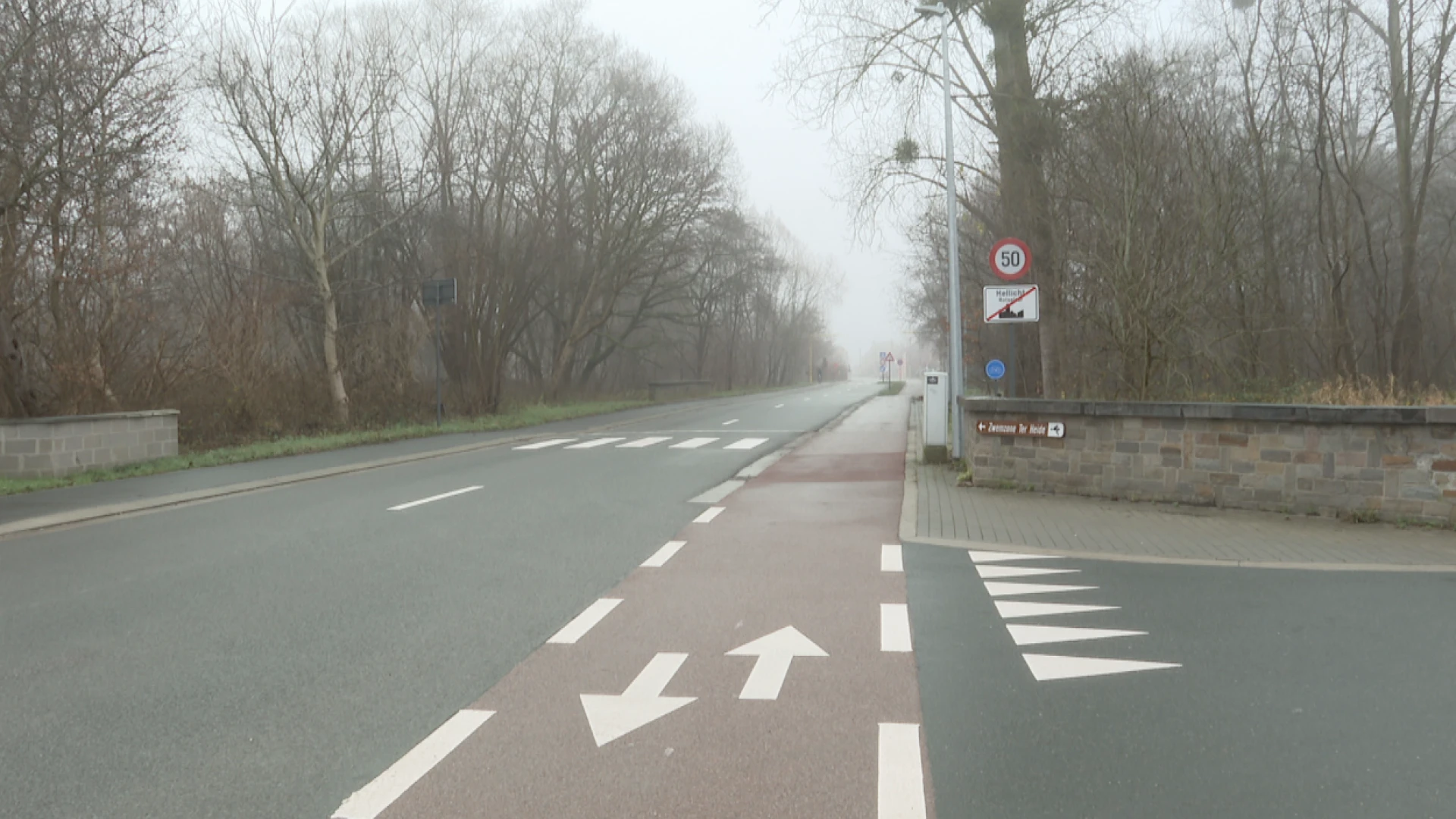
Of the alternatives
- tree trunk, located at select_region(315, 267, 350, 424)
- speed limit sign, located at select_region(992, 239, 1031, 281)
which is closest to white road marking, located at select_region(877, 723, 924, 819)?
speed limit sign, located at select_region(992, 239, 1031, 281)

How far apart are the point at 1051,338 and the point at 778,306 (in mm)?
73426

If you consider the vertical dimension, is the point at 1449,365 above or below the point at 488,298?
below

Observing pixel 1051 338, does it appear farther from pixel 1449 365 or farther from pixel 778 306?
pixel 778 306

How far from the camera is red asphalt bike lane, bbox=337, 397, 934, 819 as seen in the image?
10.9ft

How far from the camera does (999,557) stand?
25.9 ft

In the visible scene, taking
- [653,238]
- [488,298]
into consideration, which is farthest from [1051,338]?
[653,238]

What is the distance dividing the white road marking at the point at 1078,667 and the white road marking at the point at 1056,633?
32 centimetres

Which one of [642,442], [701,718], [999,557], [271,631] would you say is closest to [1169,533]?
[999,557]

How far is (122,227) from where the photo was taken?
17781 millimetres

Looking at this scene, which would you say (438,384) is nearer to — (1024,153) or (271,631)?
(1024,153)

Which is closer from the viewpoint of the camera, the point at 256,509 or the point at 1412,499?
the point at 1412,499

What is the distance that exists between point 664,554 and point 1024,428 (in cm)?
544

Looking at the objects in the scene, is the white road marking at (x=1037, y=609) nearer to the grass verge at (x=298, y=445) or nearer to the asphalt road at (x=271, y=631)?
the asphalt road at (x=271, y=631)

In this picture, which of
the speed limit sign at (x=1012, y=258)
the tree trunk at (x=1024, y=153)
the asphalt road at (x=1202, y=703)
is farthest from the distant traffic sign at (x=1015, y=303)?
the asphalt road at (x=1202, y=703)
